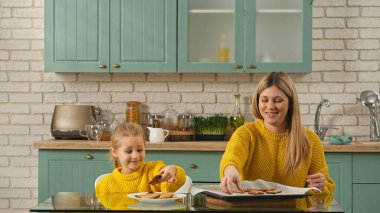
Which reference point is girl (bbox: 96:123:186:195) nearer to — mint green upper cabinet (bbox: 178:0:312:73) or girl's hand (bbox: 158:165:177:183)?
girl's hand (bbox: 158:165:177:183)

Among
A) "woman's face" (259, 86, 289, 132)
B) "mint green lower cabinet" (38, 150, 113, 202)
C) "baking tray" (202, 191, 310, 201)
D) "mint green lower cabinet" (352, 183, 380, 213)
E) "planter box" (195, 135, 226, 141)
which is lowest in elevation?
"mint green lower cabinet" (352, 183, 380, 213)

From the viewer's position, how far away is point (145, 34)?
4785 millimetres

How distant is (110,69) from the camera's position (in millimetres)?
4805

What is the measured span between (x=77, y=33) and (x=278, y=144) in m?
2.36

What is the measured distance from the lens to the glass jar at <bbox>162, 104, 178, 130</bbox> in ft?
15.8

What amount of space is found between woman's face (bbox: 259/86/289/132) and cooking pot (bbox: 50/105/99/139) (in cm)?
227

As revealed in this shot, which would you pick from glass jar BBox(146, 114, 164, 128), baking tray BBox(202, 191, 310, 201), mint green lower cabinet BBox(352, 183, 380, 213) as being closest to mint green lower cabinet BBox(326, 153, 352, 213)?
mint green lower cabinet BBox(352, 183, 380, 213)

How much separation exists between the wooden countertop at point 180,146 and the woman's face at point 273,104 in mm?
1635

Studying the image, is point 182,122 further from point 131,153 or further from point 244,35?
point 131,153

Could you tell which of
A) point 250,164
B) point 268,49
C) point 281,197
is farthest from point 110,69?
point 281,197

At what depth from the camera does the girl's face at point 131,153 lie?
2883 mm

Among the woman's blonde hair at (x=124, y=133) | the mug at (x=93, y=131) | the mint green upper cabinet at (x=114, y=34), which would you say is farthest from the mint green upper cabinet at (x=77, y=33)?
the woman's blonde hair at (x=124, y=133)

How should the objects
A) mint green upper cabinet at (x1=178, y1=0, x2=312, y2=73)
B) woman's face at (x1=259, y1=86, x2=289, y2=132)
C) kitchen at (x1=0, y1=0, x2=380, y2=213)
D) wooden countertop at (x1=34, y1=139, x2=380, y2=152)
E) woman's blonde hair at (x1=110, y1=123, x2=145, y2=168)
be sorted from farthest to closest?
kitchen at (x1=0, y1=0, x2=380, y2=213)
mint green upper cabinet at (x1=178, y1=0, x2=312, y2=73)
wooden countertop at (x1=34, y1=139, x2=380, y2=152)
woman's blonde hair at (x1=110, y1=123, x2=145, y2=168)
woman's face at (x1=259, y1=86, x2=289, y2=132)

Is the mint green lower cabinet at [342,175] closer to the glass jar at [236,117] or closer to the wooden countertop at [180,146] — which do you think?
the wooden countertop at [180,146]
